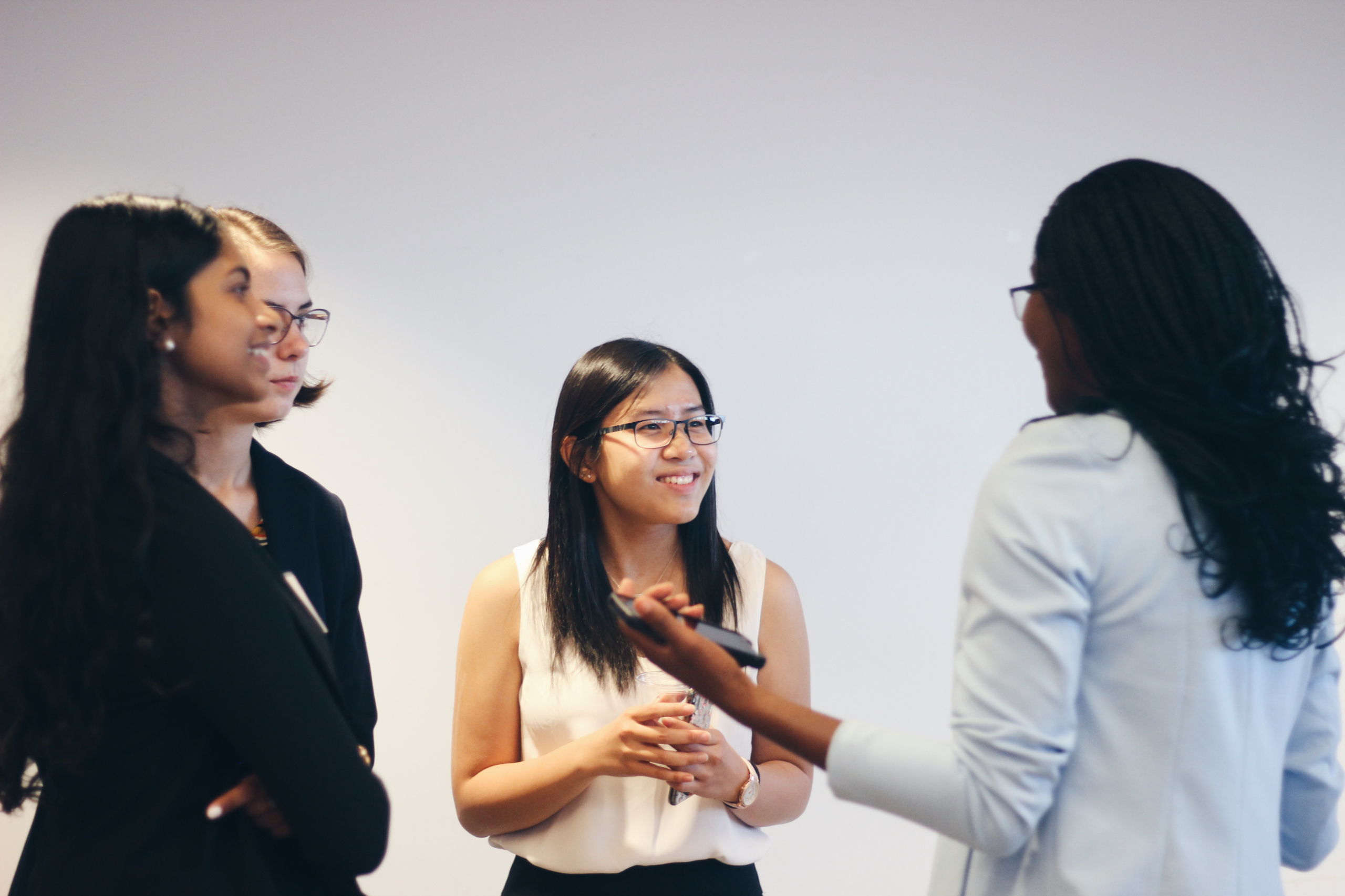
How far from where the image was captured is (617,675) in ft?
5.15

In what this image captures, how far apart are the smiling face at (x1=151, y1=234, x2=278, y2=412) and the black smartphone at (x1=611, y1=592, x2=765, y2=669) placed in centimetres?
50

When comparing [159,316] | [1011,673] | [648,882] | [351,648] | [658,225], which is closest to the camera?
[1011,673]

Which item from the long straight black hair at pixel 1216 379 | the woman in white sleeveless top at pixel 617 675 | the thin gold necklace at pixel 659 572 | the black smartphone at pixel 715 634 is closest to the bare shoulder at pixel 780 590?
the woman in white sleeveless top at pixel 617 675

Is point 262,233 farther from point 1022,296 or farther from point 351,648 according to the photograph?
point 1022,296

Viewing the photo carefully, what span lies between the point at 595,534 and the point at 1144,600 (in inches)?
40.1

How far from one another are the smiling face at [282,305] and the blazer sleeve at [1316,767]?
4.78 ft

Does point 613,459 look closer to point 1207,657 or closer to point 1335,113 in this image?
point 1207,657

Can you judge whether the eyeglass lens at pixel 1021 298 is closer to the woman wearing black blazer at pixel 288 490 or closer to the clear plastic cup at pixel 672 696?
the clear plastic cup at pixel 672 696

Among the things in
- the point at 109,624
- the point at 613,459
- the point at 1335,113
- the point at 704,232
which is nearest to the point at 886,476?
the point at 704,232

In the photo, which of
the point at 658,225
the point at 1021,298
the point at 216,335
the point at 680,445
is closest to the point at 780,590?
the point at 680,445

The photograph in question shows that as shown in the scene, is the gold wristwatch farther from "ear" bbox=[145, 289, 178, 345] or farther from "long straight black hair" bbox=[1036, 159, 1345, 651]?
"ear" bbox=[145, 289, 178, 345]

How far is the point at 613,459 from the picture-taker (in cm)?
166

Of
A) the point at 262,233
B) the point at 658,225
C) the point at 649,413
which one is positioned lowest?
the point at 649,413

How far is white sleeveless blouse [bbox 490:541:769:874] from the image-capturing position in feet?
4.89
